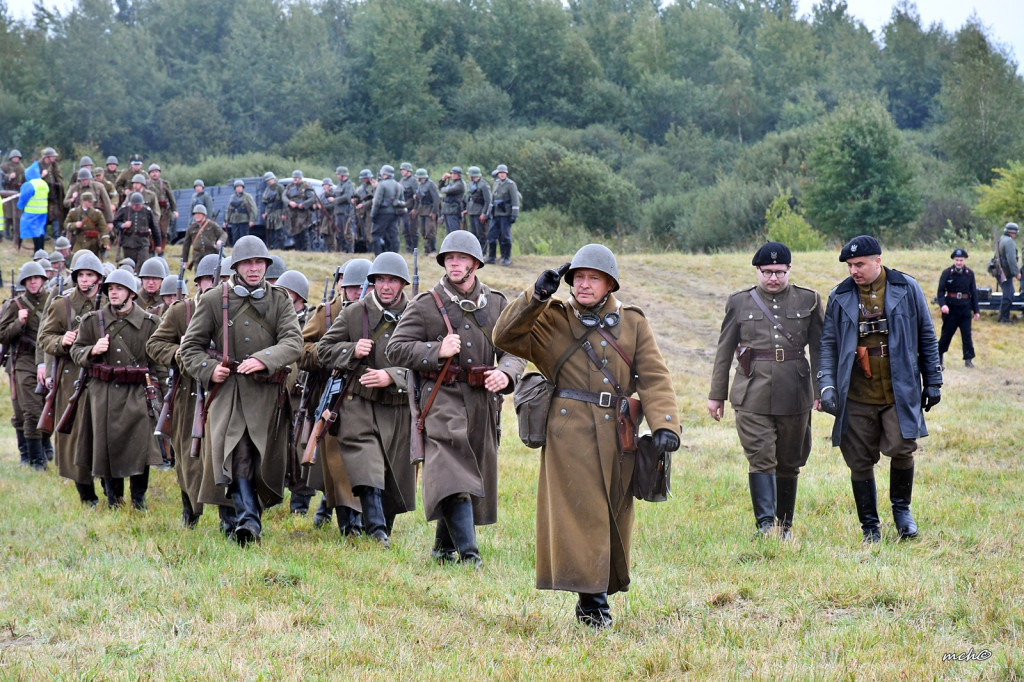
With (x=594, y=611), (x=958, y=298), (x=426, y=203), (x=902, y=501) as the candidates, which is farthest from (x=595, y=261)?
(x=426, y=203)

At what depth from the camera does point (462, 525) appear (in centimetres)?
768

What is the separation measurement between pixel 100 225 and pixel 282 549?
1572 centimetres

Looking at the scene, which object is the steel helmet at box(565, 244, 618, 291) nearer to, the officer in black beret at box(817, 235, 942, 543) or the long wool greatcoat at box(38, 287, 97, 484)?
the officer in black beret at box(817, 235, 942, 543)

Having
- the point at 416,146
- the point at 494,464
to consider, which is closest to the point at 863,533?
the point at 494,464

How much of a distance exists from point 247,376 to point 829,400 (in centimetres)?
401

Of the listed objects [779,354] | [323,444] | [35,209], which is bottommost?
[323,444]

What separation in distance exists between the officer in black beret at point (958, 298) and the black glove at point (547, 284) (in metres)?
14.0

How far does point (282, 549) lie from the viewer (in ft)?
26.6

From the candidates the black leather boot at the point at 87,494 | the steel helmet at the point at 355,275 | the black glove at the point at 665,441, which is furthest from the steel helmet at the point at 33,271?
the black glove at the point at 665,441

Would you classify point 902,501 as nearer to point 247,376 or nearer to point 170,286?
point 247,376

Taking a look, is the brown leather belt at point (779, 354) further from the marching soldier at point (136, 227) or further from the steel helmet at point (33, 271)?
the marching soldier at point (136, 227)

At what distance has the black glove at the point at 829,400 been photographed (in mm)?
8031

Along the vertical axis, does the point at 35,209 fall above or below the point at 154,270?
above

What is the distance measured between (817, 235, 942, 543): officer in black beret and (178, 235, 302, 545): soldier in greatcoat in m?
3.74
